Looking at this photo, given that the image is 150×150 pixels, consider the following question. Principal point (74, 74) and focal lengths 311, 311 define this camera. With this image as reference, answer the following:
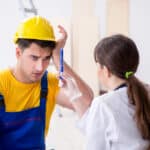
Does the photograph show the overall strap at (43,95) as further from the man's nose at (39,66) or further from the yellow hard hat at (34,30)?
the yellow hard hat at (34,30)

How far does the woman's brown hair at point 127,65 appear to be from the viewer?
124cm

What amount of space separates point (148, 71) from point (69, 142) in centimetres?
109

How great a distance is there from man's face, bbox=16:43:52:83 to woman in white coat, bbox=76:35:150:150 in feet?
0.83

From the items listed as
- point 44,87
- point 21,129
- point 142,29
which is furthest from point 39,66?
point 142,29

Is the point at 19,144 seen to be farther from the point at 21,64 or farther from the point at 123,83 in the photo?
the point at 123,83

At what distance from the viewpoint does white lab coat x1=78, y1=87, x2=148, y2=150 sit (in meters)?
1.21

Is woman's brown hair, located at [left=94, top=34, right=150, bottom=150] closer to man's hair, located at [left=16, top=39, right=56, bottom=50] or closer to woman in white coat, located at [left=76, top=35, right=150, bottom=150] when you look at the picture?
woman in white coat, located at [left=76, top=35, right=150, bottom=150]

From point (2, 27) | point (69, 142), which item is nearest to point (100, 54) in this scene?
point (69, 142)

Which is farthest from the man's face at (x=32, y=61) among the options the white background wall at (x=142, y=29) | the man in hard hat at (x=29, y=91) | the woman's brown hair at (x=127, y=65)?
the white background wall at (x=142, y=29)

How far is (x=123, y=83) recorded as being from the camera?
A: 1287 mm

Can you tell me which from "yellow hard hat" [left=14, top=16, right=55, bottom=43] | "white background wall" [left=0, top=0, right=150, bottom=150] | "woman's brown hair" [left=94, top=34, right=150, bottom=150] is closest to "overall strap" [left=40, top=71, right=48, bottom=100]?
"yellow hard hat" [left=14, top=16, right=55, bottom=43]

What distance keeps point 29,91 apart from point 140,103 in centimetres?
53

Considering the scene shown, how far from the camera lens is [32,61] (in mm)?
1422

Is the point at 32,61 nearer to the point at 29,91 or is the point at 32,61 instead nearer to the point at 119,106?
the point at 29,91
